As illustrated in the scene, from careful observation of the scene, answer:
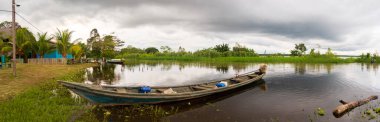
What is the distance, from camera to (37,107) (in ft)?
27.0

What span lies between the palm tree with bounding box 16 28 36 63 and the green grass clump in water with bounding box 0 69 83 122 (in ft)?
62.4

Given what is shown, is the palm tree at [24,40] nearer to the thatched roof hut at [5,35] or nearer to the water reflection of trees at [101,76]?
the thatched roof hut at [5,35]

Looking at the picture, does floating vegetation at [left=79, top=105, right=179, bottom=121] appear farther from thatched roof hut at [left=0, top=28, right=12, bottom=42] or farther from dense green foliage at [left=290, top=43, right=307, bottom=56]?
dense green foliage at [left=290, top=43, right=307, bottom=56]

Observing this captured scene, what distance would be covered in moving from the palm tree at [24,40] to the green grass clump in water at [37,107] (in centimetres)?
1903

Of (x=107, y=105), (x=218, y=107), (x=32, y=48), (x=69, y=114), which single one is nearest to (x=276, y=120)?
(x=218, y=107)

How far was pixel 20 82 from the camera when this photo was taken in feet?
42.1

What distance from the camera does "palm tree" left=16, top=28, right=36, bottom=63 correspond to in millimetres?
25102

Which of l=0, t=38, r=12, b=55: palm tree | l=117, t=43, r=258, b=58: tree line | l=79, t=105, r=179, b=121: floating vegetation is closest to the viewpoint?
l=79, t=105, r=179, b=121: floating vegetation

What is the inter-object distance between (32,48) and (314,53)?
59179 millimetres

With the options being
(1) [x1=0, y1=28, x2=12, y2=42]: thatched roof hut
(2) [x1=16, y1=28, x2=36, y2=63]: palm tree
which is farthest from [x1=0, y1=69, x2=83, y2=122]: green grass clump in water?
(1) [x1=0, y1=28, x2=12, y2=42]: thatched roof hut

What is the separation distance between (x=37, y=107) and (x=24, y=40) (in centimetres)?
2288

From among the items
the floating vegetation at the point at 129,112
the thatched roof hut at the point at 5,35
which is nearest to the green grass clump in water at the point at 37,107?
the floating vegetation at the point at 129,112

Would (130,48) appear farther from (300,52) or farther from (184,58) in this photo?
(300,52)

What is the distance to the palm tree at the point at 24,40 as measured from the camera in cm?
2510
